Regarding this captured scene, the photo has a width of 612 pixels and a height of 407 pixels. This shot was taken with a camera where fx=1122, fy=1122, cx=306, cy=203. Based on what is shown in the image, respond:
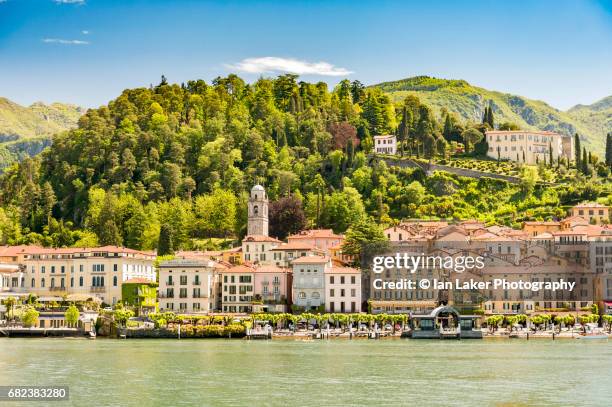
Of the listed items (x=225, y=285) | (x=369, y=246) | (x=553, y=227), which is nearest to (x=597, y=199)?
(x=553, y=227)

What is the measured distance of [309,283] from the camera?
96312 millimetres

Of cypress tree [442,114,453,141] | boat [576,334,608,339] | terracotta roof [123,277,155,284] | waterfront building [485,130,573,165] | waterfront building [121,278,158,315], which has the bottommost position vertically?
boat [576,334,608,339]

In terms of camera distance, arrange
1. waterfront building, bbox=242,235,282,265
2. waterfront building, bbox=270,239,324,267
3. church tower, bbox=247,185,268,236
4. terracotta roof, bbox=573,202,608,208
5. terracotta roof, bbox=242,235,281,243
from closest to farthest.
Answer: waterfront building, bbox=270,239,324,267 → waterfront building, bbox=242,235,282,265 → terracotta roof, bbox=242,235,281,243 → church tower, bbox=247,185,268,236 → terracotta roof, bbox=573,202,608,208

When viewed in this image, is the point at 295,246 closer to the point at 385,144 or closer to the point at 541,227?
the point at 541,227

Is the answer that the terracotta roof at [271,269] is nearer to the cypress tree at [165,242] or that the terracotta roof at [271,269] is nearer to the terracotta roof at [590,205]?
the cypress tree at [165,242]

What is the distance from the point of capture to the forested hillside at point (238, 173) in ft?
401

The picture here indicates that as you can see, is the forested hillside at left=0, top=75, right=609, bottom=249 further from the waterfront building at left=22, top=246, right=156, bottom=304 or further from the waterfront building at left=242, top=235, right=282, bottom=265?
the waterfront building at left=22, top=246, right=156, bottom=304

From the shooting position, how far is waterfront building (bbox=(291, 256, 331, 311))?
3775 inches

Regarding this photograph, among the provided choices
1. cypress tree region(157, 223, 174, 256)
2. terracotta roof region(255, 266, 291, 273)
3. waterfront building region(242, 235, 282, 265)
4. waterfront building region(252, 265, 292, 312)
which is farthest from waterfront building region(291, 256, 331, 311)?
cypress tree region(157, 223, 174, 256)

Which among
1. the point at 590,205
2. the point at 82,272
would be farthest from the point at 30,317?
the point at 590,205

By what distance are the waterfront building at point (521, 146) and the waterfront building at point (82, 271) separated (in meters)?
54.6

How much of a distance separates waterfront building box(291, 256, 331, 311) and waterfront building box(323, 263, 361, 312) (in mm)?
496

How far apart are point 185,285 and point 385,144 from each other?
51900 mm

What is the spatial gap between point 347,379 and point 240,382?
5281 millimetres
